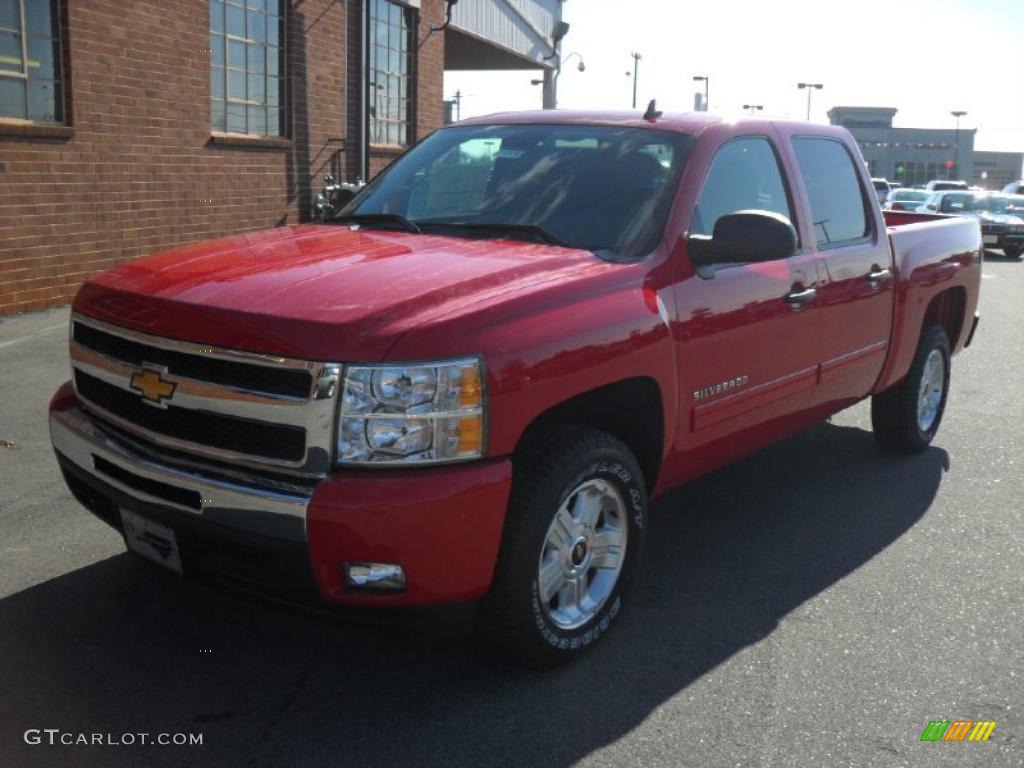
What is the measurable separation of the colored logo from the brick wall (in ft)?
27.9

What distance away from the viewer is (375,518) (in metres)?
3.09

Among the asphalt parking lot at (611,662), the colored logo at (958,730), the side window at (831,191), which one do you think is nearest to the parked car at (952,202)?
the side window at (831,191)

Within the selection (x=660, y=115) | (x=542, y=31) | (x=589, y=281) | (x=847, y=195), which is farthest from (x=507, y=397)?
(x=542, y=31)

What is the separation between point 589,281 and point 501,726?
4.78ft

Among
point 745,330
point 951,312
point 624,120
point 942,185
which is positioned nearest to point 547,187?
point 624,120

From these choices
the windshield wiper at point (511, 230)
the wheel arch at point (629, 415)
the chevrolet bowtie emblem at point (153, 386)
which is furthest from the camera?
the windshield wiper at point (511, 230)

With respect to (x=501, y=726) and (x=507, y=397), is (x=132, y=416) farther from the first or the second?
(x=501, y=726)

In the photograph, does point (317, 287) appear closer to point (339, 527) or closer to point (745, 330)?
point (339, 527)

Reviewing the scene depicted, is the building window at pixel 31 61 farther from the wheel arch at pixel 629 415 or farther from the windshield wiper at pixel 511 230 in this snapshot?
the wheel arch at pixel 629 415

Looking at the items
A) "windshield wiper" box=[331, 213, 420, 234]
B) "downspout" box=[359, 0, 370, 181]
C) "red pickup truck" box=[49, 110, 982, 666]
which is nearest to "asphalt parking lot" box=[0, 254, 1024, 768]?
"red pickup truck" box=[49, 110, 982, 666]

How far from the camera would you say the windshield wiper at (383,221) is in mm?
4598

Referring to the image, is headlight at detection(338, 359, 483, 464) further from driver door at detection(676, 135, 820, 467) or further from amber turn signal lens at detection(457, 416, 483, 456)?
driver door at detection(676, 135, 820, 467)

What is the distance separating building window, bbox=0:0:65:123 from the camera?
945 cm

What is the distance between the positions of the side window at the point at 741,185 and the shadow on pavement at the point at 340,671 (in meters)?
1.48
